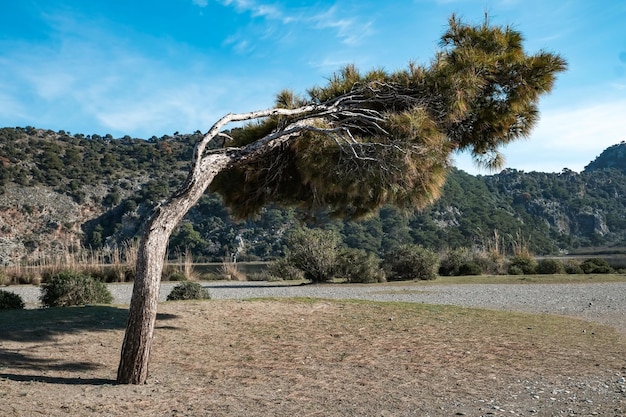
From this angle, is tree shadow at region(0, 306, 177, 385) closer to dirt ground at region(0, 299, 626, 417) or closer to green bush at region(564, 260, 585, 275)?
dirt ground at region(0, 299, 626, 417)

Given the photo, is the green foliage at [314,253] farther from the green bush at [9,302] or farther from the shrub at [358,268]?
the green bush at [9,302]

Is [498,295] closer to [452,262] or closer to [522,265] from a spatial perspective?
[452,262]

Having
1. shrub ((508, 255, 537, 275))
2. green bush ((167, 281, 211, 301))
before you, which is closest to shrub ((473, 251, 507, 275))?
shrub ((508, 255, 537, 275))

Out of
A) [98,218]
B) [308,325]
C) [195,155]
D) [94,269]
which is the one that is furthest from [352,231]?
Answer: [195,155]

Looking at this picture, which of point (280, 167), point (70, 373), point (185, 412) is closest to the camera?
point (185, 412)

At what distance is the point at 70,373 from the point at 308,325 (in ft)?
14.9

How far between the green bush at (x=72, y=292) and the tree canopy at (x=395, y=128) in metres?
4.55

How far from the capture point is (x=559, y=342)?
9266mm

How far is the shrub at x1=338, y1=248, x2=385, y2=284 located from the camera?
23641 mm

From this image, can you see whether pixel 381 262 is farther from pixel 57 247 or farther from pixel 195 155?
pixel 57 247

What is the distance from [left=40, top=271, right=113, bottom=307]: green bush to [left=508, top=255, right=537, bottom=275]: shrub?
20.4m

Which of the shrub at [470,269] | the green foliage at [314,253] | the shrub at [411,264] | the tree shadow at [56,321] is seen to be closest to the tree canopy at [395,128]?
the tree shadow at [56,321]

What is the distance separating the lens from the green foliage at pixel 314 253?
23.0m

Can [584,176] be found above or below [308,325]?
above
